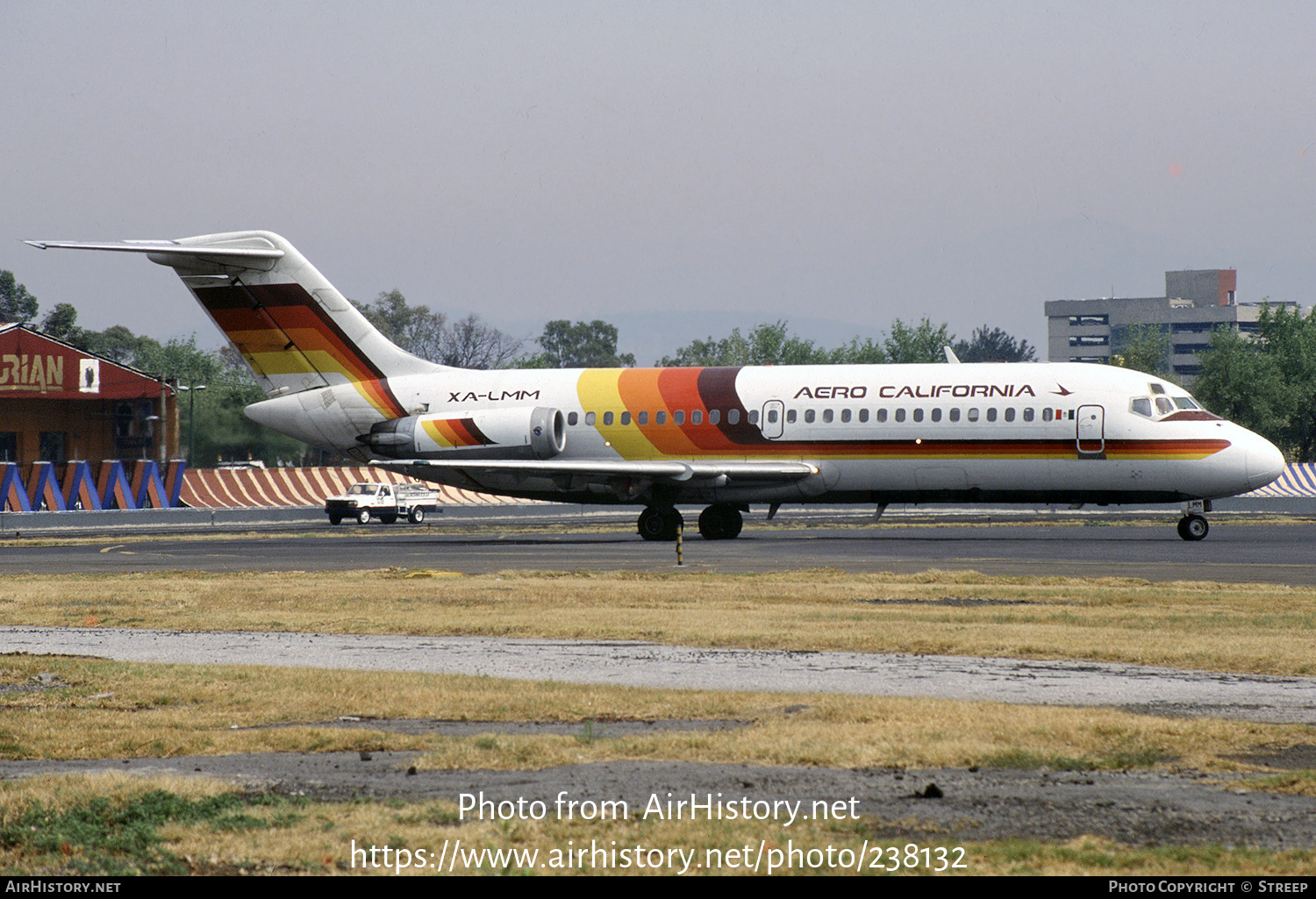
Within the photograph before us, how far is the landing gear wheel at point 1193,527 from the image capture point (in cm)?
3089

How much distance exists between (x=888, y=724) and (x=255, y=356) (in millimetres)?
28641

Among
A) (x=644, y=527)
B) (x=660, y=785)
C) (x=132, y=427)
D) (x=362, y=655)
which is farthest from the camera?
(x=132, y=427)

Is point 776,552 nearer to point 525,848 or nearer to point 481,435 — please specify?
point 481,435

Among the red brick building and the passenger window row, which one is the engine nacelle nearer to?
the passenger window row

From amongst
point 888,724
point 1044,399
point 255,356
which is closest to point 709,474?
point 1044,399

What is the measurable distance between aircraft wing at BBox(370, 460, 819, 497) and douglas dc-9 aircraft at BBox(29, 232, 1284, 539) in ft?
0.17

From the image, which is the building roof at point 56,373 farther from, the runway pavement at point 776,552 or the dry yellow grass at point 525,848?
the dry yellow grass at point 525,848

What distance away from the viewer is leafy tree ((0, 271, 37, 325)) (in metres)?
136

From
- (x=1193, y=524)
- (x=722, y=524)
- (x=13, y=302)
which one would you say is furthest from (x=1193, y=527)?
(x=13, y=302)

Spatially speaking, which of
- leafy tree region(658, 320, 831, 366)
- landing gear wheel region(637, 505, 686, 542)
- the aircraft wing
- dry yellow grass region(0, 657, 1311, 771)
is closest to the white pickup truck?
the aircraft wing

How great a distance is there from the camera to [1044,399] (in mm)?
31000

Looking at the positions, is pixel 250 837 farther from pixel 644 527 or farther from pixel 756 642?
pixel 644 527

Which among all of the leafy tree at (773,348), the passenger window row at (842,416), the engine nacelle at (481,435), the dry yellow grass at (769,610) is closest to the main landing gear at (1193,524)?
the passenger window row at (842,416)

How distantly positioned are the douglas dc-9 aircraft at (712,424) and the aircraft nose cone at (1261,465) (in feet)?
0.13
